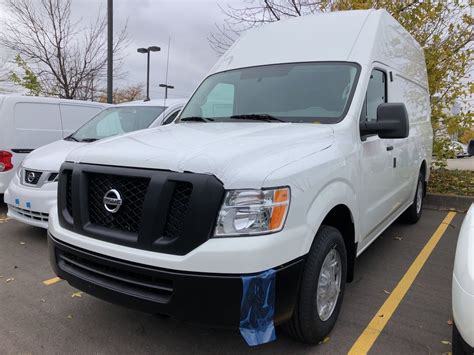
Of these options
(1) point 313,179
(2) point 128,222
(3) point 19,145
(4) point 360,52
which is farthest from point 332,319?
(3) point 19,145

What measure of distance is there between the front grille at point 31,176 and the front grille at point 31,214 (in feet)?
1.18

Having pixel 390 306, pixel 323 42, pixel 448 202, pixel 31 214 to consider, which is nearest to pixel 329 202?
pixel 390 306

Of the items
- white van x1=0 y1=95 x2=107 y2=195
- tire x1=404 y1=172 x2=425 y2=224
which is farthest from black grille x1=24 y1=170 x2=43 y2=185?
tire x1=404 y1=172 x2=425 y2=224

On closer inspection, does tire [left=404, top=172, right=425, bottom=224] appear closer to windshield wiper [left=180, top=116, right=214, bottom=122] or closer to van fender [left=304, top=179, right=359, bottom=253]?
van fender [left=304, top=179, right=359, bottom=253]

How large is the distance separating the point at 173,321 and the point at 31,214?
2826mm

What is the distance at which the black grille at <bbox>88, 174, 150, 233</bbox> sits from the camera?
94.1 inches

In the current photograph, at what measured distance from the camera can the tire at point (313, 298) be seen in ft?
8.14

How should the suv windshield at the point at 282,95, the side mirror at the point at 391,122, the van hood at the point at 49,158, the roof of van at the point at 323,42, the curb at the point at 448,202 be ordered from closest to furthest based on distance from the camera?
the side mirror at the point at 391,122 → the suv windshield at the point at 282,95 → the roof of van at the point at 323,42 → the van hood at the point at 49,158 → the curb at the point at 448,202

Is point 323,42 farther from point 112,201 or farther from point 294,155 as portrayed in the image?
point 112,201

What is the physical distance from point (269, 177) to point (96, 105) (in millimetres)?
6721

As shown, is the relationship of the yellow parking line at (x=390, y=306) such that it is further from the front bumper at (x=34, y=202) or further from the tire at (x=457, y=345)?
the front bumper at (x=34, y=202)

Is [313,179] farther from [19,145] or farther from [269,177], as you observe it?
[19,145]

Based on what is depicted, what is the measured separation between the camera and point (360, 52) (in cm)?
363

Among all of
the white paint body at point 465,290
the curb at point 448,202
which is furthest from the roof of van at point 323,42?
the curb at point 448,202
